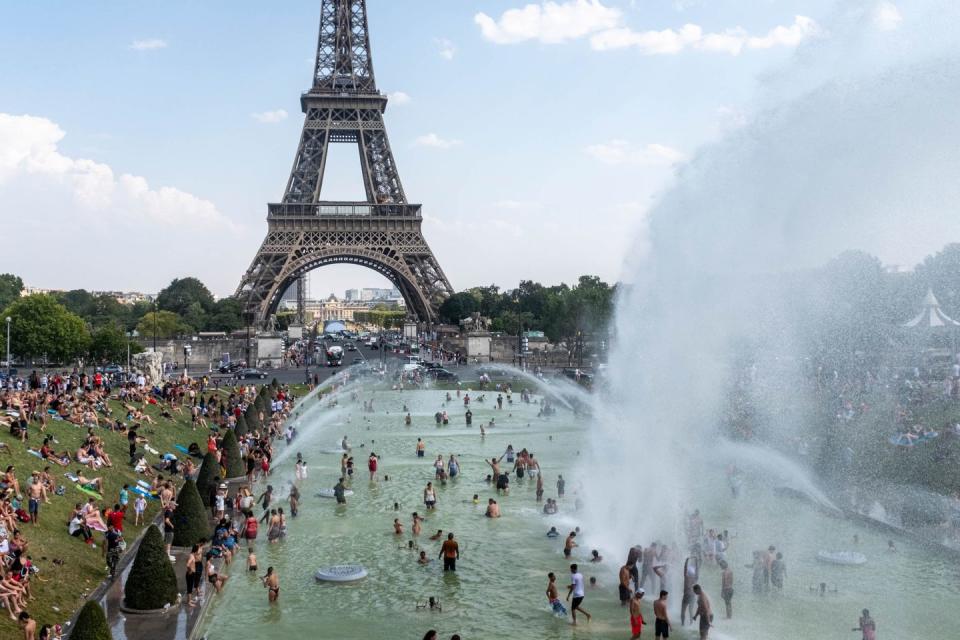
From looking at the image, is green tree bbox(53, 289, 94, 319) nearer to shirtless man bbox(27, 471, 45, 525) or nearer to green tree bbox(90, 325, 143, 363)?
green tree bbox(90, 325, 143, 363)

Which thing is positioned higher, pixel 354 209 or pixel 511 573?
pixel 354 209

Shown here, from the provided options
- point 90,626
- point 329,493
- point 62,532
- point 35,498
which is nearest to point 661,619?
point 90,626

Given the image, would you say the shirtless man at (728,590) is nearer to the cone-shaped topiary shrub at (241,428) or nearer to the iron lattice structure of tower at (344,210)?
the cone-shaped topiary shrub at (241,428)

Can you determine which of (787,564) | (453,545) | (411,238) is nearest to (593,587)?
(453,545)

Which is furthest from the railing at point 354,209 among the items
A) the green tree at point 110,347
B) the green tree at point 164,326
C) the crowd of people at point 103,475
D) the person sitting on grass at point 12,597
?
the person sitting on grass at point 12,597

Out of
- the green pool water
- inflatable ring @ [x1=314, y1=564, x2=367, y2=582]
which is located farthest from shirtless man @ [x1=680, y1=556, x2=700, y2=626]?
inflatable ring @ [x1=314, y1=564, x2=367, y2=582]

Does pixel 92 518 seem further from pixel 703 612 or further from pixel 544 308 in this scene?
pixel 544 308
